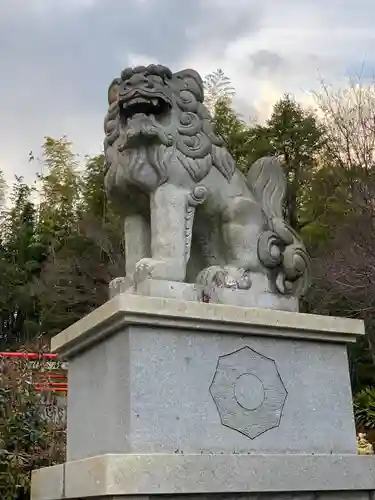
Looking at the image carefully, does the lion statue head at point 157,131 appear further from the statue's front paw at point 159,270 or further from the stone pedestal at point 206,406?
the stone pedestal at point 206,406

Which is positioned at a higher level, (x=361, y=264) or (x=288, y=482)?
(x=361, y=264)

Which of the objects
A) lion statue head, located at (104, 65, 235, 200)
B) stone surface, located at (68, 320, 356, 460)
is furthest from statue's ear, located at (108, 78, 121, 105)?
stone surface, located at (68, 320, 356, 460)

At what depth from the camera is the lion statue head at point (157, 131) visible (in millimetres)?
3244

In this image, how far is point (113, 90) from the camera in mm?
3496

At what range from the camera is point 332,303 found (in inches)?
474

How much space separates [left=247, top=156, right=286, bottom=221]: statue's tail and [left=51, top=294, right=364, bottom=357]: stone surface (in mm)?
647

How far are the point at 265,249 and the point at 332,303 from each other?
891cm

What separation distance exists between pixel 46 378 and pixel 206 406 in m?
4.89

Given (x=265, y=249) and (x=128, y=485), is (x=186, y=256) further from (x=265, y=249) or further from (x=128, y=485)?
(x=128, y=485)

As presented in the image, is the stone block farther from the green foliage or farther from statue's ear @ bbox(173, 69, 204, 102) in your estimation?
the green foliage

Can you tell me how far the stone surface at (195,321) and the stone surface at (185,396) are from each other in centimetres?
4

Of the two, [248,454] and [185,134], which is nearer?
[248,454]

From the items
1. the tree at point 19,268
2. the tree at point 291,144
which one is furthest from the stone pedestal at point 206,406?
the tree at point 19,268

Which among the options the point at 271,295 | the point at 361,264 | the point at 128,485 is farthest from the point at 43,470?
the point at 361,264
